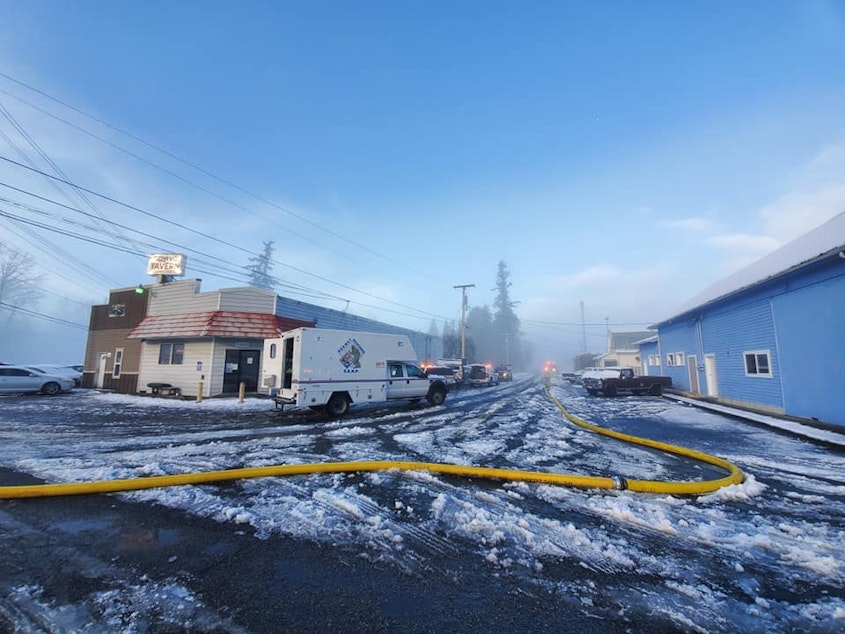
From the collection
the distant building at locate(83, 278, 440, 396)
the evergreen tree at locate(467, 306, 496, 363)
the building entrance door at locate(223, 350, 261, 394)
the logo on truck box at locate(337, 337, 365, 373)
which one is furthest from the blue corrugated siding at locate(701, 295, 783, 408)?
the evergreen tree at locate(467, 306, 496, 363)

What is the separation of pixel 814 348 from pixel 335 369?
54.4ft

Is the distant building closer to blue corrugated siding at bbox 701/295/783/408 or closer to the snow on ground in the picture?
the snow on ground

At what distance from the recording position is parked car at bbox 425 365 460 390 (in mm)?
29297

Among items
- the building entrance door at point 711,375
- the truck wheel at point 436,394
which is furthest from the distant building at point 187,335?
the building entrance door at point 711,375

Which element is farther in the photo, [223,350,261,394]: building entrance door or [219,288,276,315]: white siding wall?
[219,288,276,315]: white siding wall

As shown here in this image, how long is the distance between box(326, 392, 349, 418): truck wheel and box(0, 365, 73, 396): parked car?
1985 cm

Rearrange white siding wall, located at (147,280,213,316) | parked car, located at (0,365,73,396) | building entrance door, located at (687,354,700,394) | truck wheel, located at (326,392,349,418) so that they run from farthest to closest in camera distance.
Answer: building entrance door, located at (687,354,700,394), white siding wall, located at (147,280,213,316), parked car, located at (0,365,73,396), truck wheel, located at (326,392,349,418)

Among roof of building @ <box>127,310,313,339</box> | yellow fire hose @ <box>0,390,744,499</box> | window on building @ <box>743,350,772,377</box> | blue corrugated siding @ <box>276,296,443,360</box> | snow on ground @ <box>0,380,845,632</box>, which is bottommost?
snow on ground @ <box>0,380,845,632</box>

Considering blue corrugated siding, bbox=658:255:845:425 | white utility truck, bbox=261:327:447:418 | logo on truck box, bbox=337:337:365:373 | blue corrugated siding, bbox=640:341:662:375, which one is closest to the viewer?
blue corrugated siding, bbox=658:255:845:425

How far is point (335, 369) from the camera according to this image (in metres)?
13.6

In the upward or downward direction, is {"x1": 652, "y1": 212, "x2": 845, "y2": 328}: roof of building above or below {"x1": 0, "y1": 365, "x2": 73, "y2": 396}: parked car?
above

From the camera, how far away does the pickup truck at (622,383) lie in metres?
23.3

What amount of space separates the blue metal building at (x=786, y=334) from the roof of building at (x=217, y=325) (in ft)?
72.3

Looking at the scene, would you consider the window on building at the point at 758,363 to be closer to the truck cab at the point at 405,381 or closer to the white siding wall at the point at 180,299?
the truck cab at the point at 405,381
